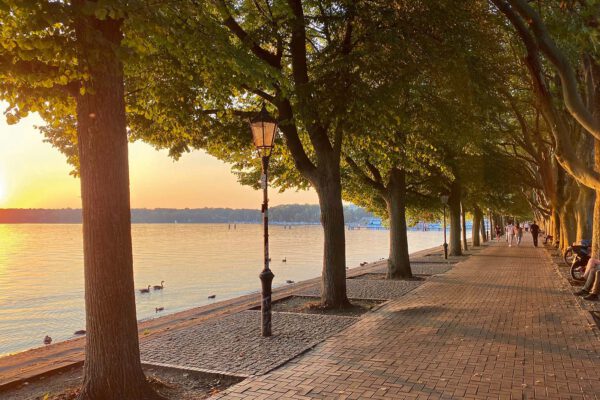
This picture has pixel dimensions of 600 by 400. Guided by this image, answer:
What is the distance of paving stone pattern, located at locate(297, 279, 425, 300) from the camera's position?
1391cm

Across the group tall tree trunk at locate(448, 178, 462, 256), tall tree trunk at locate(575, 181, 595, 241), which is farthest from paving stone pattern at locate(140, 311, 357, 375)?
tall tree trunk at locate(448, 178, 462, 256)

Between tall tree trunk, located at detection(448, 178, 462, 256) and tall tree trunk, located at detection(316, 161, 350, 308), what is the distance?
17066 mm

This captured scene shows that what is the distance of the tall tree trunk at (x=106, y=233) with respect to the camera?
5.39m

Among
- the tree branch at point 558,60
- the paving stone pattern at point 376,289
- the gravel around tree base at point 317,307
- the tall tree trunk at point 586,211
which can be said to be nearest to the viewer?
the tree branch at point 558,60

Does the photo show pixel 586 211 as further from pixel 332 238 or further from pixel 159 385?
pixel 159 385

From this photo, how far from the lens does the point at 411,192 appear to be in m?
24.8

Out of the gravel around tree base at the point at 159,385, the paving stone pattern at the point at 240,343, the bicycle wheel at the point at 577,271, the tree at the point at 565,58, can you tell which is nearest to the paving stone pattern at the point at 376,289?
the paving stone pattern at the point at 240,343

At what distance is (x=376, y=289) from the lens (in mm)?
15391

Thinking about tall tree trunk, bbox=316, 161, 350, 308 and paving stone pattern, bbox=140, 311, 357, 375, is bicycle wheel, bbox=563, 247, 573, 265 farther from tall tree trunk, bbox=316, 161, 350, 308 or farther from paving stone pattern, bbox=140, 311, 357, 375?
paving stone pattern, bbox=140, 311, 357, 375

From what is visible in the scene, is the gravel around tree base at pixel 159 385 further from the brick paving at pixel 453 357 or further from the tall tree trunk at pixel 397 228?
the tall tree trunk at pixel 397 228

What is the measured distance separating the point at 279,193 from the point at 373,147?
19.8ft

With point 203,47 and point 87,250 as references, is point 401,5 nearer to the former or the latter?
point 203,47

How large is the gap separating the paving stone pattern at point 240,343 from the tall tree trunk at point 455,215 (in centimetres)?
1954

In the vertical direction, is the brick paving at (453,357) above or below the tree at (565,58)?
below
